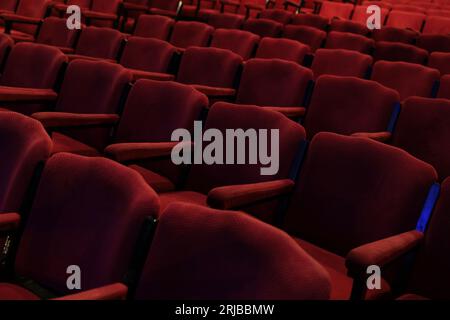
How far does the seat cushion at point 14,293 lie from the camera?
0.69m

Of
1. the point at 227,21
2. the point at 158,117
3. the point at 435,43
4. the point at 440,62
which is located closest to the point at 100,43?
the point at 158,117

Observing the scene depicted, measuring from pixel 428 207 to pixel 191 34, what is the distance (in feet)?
5.18

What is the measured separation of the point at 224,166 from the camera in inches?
40.1

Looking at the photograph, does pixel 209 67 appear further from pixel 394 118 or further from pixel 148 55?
pixel 394 118

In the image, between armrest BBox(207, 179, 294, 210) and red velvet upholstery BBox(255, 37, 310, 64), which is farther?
red velvet upholstery BBox(255, 37, 310, 64)

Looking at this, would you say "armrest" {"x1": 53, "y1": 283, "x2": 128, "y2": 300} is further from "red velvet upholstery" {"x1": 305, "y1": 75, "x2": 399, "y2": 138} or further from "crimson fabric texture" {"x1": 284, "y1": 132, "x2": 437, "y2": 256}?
"red velvet upholstery" {"x1": 305, "y1": 75, "x2": 399, "y2": 138}

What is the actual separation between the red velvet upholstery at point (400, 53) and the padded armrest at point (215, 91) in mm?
830

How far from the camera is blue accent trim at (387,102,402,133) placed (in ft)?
4.09

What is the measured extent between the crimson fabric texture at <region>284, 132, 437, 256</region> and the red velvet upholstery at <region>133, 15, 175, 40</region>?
1508mm

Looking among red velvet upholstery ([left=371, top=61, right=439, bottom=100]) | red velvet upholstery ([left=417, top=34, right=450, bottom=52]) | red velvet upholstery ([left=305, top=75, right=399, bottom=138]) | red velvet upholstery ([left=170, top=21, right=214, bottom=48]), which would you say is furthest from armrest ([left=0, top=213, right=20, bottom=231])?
red velvet upholstery ([left=417, top=34, right=450, bottom=52])

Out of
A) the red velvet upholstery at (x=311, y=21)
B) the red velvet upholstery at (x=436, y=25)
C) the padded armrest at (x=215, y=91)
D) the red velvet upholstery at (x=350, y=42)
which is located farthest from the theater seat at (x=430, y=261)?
the red velvet upholstery at (x=436, y=25)

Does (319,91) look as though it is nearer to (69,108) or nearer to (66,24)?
(69,108)

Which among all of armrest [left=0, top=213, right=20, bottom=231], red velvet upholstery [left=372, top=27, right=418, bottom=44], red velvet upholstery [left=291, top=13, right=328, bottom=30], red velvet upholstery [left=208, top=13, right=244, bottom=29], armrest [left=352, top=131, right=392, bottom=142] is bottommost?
armrest [left=0, top=213, right=20, bottom=231]

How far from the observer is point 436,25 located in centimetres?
302
